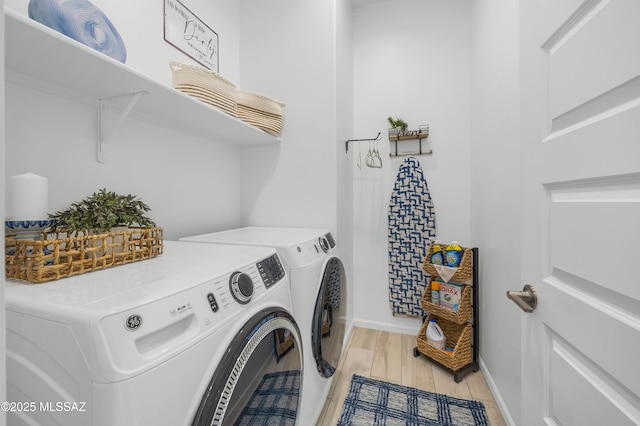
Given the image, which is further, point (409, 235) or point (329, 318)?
point (409, 235)

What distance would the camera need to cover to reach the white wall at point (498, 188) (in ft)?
4.13

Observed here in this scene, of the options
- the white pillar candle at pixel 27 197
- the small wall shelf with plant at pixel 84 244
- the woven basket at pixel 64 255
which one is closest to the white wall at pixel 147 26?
the white pillar candle at pixel 27 197

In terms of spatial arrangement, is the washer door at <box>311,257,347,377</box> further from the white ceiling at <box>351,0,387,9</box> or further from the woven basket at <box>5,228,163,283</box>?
the white ceiling at <box>351,0,387,9</box>

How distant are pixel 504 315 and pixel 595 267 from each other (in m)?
1.04

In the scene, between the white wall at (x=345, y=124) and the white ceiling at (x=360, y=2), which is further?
the white ceiling at (x=360, y=2)

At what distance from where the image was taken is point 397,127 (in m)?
2.12

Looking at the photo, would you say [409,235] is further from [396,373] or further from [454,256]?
[396,373]

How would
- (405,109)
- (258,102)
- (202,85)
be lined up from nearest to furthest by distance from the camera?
(202,85) → (258,102) → (405,109)

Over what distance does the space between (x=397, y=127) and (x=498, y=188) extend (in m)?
0.95

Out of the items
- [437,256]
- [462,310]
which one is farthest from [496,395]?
[437,256]

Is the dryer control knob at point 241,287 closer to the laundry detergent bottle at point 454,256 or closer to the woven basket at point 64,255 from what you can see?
the woven basket at point 64,255

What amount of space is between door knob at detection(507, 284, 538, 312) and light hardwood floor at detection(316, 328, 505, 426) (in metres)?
1.04

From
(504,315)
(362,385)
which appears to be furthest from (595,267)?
(362,385)

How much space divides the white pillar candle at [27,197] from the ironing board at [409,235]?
1.98m
